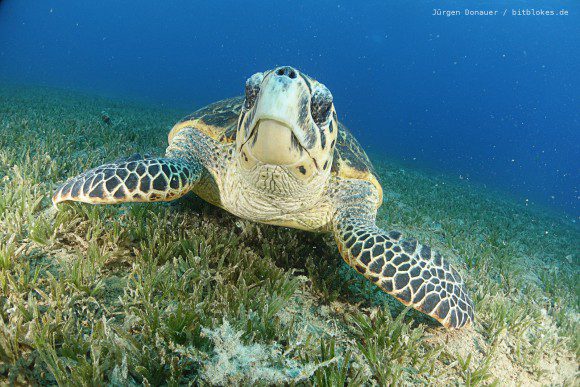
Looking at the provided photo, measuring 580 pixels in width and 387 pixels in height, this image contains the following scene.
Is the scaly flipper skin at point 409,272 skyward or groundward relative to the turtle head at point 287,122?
groundward

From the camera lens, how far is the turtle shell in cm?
278

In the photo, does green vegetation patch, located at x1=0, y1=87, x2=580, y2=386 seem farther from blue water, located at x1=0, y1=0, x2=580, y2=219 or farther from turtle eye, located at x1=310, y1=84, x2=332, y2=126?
blue water, located at x1=0, y1=0, x2=580, y2=219

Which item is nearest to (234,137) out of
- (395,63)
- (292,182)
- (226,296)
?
(292,182)

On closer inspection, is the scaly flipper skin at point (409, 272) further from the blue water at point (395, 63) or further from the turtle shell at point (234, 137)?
the blue water at point (395, 63)

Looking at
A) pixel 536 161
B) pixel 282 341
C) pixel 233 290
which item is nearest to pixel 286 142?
pixel 233 290

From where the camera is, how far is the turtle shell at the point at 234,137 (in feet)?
9.12

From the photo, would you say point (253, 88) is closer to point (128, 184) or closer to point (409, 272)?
point (128, 184)

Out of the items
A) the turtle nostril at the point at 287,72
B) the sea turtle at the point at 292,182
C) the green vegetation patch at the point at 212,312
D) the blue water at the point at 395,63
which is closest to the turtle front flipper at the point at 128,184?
the sea turtle at the point at 292,182

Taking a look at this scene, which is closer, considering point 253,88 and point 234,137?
point 253,88

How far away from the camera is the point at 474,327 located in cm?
237

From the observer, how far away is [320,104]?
1.82 m

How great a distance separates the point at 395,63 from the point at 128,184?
106542 millimetres

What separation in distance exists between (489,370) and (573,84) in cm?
10933

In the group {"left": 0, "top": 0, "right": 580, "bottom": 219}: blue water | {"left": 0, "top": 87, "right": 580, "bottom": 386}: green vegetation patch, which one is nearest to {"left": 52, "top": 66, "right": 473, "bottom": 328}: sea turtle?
{"left": 0, "top": 87, "right": 580, "bottom": 386}: green vegetation patch
